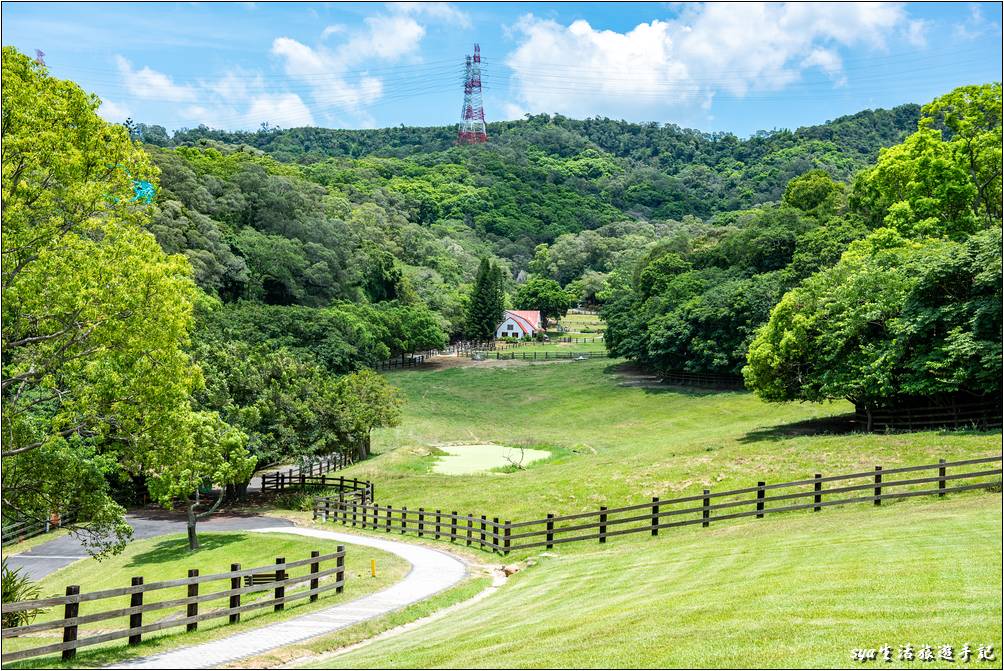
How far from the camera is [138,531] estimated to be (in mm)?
40219

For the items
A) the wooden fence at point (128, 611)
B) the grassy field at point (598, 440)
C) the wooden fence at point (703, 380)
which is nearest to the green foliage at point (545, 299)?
the grassy field at point (598, 440)

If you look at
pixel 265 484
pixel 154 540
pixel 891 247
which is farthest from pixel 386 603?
pixel 891 247

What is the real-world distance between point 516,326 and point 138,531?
98.6 meters

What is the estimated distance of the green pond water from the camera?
48.8 metres

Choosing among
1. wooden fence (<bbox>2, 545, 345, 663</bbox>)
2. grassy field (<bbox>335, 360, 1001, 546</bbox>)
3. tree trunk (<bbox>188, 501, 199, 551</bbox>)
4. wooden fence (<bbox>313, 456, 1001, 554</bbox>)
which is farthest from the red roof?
wooden fence (<bbox>2, 545, 345, 663</bbox>)

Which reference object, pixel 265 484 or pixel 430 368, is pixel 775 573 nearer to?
pixel 265 484

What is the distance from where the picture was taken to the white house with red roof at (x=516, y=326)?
444 feet

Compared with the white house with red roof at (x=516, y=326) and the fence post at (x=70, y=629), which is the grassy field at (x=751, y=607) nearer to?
the fence post at (x=70, y=629)

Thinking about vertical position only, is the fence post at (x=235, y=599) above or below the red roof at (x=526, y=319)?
below

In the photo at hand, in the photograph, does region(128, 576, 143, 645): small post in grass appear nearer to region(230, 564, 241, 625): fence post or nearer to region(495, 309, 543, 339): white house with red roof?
region(230, 564, 241, 625): fence post

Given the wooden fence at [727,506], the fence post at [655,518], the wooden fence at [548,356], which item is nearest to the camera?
the wooden fence at [727,506]

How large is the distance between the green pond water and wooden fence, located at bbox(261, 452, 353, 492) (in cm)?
644

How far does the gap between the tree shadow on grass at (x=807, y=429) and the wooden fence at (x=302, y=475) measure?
77.1 ft

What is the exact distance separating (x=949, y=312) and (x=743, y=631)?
1179 inches
